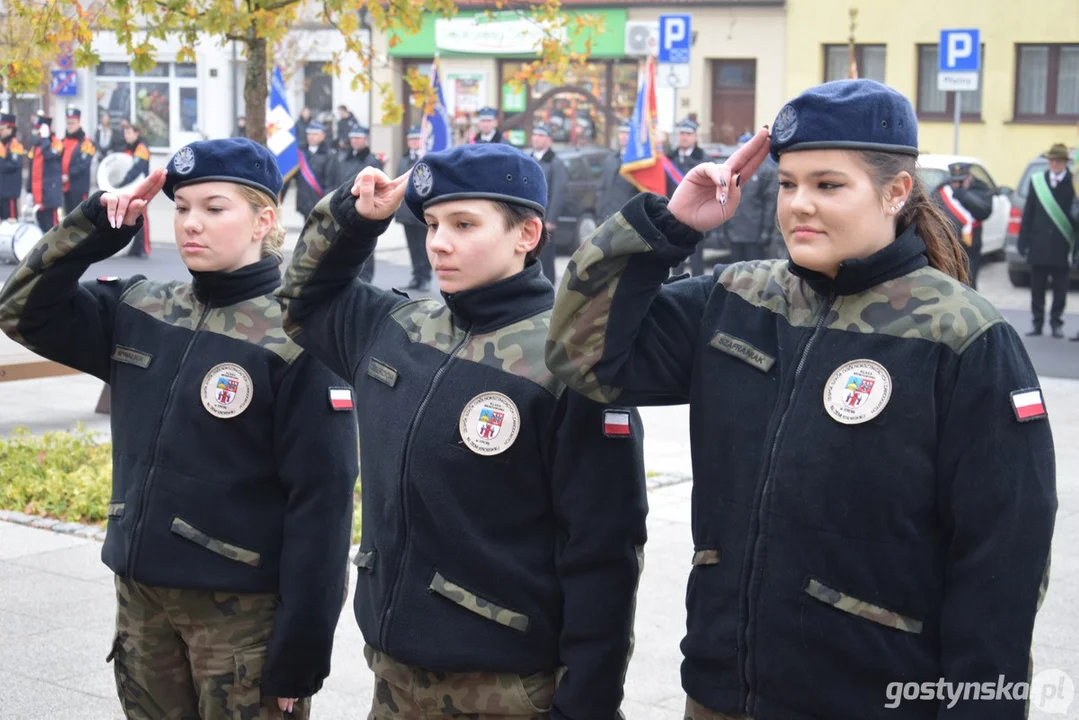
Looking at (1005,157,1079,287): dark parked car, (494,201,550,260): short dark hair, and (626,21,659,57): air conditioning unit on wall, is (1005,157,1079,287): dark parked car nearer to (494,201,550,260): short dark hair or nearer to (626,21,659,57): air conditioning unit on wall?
(494,201,550,260): short dark hair

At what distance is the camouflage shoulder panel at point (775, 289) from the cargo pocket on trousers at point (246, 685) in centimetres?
157

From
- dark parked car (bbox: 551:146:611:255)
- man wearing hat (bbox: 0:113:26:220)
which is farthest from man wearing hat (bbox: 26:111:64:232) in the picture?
dark parked car (bbox: 551:146:611:255)

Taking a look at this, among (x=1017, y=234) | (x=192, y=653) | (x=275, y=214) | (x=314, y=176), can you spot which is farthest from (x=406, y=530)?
(x=314, y=176)

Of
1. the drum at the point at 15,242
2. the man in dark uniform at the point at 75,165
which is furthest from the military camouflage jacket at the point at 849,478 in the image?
the man in dark uniform at the point at 75,165

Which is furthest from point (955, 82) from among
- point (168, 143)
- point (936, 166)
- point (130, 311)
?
point (168, 143)

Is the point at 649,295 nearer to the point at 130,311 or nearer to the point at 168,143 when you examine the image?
the point at 130,311

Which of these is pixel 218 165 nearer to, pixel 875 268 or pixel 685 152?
pixel 875 268

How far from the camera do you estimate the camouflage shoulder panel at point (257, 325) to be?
380 centimetres

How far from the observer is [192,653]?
3.77 m

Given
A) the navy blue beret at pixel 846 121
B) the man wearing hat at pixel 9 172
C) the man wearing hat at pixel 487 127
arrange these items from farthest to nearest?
the man wearing hat at pixel 9 172
the man wearing hat at pixel 487 127
the navy blue beret at pixel 846 121

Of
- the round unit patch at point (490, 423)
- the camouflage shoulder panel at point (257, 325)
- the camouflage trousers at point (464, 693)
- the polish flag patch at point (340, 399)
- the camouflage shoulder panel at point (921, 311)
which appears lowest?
the camouflage trousers at point (464, 693)

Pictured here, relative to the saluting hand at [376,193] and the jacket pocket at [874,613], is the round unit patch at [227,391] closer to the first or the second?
the saluting hand at [376,193]

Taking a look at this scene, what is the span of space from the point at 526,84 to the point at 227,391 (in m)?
31.2

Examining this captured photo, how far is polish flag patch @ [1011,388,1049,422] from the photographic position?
8.66 ft
